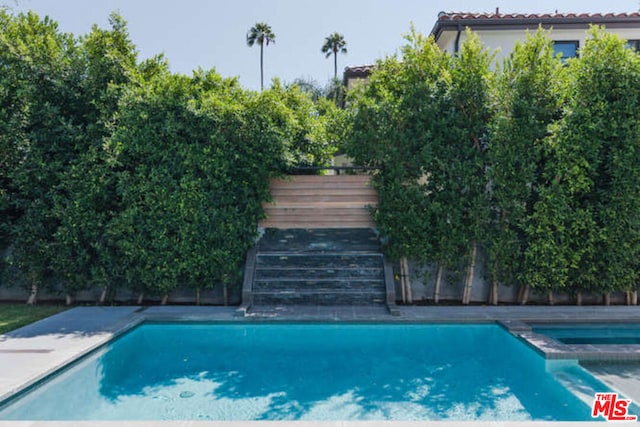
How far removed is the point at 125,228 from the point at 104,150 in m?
1.70

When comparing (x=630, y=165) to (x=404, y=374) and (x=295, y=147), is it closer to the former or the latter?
(x=404, y=374)

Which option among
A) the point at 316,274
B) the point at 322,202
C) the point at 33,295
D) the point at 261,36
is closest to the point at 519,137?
the point at 322,202

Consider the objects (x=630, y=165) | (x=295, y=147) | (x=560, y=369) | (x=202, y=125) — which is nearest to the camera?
(x=560, y=369)

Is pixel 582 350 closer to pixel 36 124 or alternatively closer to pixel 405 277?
pixel 405 277

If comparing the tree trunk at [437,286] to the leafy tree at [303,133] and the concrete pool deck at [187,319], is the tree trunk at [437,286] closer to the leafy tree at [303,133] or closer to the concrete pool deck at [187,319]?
the concrete pool deck at [187,319]

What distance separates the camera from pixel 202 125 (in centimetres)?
922

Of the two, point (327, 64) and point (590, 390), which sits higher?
point (327, 64)

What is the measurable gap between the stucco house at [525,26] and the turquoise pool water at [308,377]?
366 inches

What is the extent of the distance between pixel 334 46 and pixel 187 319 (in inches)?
1596

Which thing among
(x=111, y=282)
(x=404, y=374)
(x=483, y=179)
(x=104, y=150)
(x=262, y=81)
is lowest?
(x=404, y=374)

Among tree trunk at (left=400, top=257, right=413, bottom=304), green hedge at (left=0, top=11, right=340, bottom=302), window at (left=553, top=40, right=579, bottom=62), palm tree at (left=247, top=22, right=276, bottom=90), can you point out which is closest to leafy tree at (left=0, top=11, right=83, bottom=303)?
green hedge at (left=0, top=11, right=340, bottom=302)

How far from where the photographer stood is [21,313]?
8.88 m

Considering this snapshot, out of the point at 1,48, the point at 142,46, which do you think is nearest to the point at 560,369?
the point at 142,46

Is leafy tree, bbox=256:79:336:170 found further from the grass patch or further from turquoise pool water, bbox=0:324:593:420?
the grass patch
